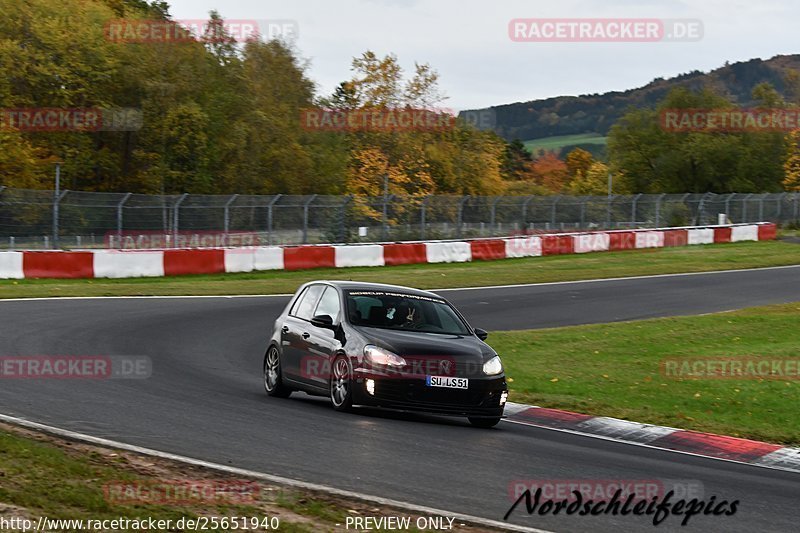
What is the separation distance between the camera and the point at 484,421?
1169cm

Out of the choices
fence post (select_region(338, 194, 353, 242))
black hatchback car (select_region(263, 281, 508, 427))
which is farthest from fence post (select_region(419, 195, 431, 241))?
black hatchback car (select_region(263, 281, 508, 427))

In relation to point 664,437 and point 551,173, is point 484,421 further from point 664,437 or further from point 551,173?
point 551,173

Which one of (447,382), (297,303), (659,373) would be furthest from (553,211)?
(447,382)

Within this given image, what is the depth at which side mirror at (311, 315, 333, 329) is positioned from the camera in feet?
39.5

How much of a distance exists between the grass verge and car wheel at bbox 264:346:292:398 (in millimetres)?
4407

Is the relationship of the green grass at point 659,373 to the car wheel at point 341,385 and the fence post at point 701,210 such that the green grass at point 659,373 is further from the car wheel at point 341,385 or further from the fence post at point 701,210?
the fence post at point 701,210

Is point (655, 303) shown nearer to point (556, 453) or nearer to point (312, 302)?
point (312, 302)

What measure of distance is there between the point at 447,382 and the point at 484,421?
0.71m

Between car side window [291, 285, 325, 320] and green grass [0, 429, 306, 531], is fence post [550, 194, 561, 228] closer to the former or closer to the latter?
car side window [291, 285, 325, 320]

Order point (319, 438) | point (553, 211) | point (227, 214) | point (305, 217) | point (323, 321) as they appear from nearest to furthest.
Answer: point (319, 438) → point (323, 321) → point (227, 214) → point (305, 217) → point (553, 211)

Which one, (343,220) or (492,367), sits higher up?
(343,220)

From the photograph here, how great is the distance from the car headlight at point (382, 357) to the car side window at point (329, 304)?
3.40 feet

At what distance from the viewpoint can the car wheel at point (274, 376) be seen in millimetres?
12995

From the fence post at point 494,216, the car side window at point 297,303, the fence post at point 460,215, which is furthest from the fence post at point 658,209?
the car side window at point 297,303
